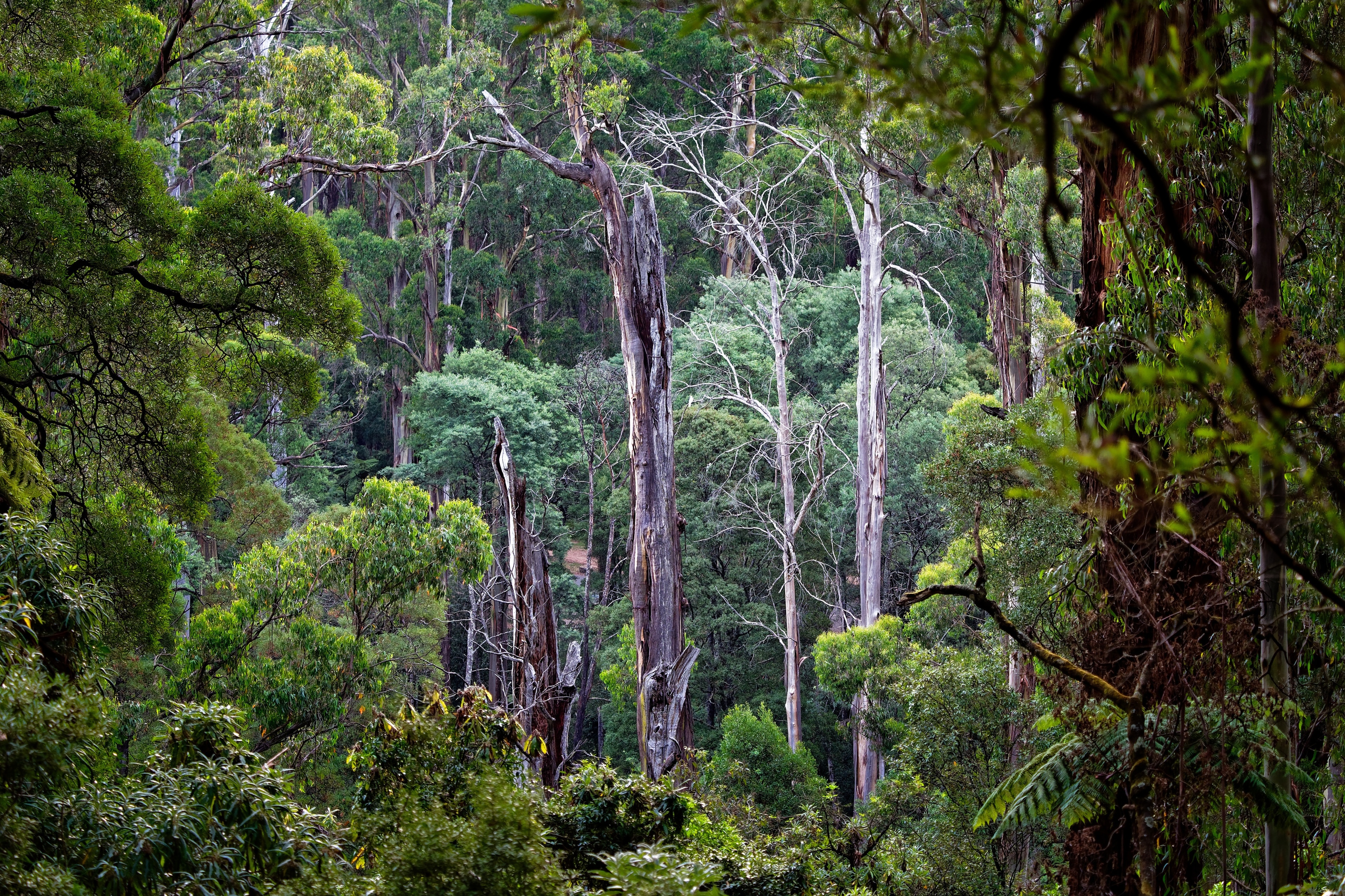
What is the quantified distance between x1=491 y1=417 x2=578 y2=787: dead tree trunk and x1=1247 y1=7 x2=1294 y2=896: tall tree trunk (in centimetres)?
782

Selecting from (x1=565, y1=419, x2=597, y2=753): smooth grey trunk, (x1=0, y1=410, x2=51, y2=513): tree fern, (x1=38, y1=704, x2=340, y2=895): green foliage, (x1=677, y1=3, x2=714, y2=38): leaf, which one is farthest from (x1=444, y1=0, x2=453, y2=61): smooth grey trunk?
(x1=677, y1=3, x2=714, y2=38): leaf

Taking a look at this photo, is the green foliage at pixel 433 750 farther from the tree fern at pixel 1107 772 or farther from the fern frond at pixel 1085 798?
the fern frond at pixel 1085 798

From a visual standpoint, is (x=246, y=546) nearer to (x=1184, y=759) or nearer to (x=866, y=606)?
(x=866, y=606)

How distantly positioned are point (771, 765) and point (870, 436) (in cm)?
528

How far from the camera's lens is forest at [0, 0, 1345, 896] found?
9.00 ft

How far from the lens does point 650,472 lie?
405 inches

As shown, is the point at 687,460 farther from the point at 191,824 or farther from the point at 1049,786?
the point at 191,824

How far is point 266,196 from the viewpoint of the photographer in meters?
7.97

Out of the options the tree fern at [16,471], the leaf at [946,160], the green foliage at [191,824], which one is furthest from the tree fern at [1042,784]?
the tree fern at [16,471]

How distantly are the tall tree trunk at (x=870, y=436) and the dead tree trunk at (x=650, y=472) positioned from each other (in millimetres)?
6613

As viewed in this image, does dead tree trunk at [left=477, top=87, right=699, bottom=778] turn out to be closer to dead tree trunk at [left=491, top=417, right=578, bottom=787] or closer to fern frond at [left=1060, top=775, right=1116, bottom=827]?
dead tree trunk at [left=491, top=417, right=578, bottom=787]

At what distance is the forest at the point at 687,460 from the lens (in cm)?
274

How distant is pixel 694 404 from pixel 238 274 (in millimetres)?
12554

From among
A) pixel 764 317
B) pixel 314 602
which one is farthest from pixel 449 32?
pixel 314 602
